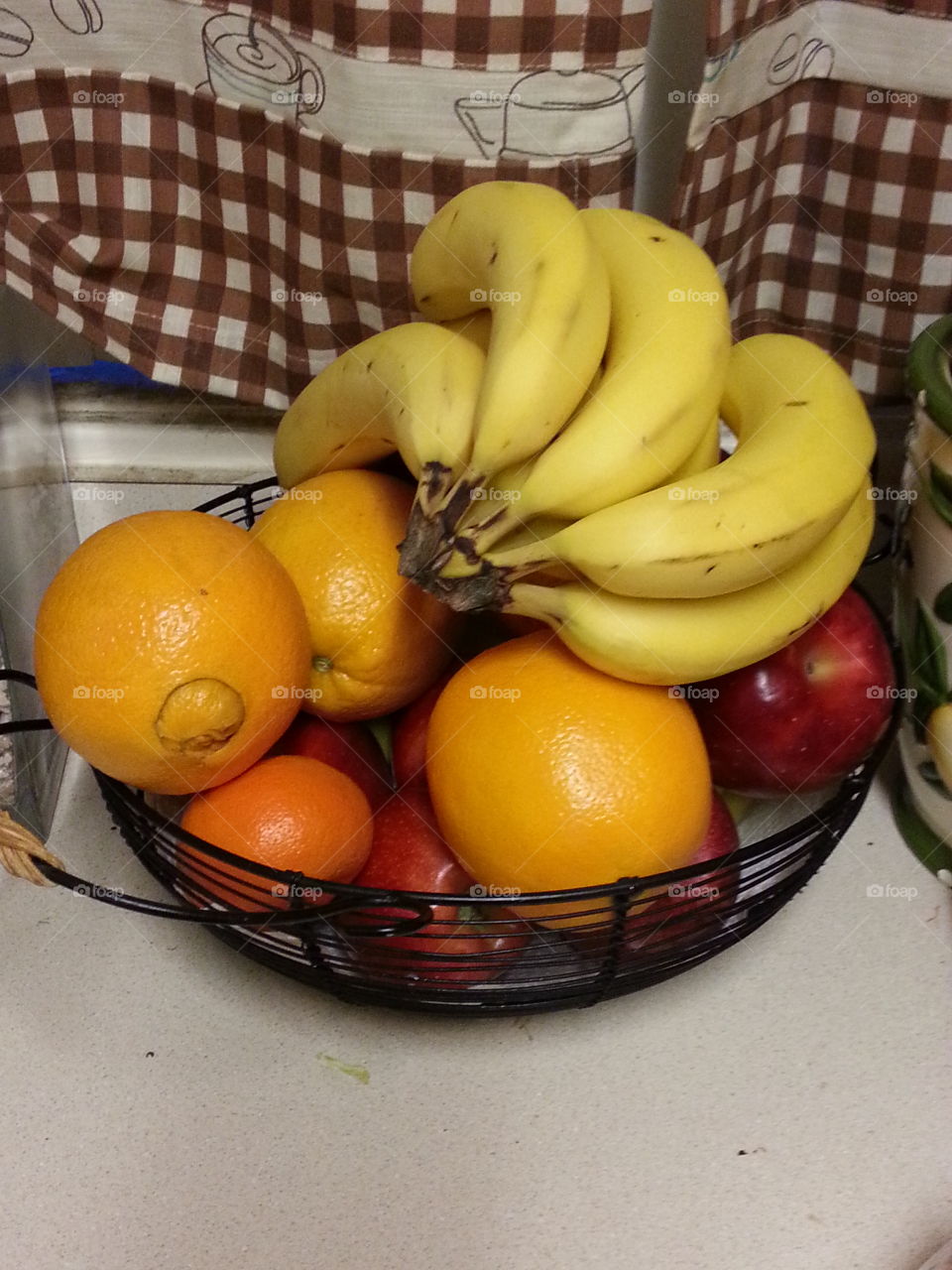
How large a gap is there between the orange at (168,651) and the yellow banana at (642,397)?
0.11 m

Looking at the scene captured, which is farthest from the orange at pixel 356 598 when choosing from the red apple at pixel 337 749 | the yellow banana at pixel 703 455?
the yellow banana at pixel 703 455

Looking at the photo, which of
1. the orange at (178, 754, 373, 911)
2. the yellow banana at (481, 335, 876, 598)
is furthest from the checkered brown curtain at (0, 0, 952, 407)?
the orange at (178, 754, 373, 911)

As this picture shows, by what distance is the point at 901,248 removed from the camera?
64 cm

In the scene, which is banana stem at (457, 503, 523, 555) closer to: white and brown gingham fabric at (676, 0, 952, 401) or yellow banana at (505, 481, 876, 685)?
yellow banana at (505, 481, 876, 685)

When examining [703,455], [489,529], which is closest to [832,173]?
[703,455]

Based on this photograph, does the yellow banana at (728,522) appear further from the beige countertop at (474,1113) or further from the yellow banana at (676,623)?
the beige countertop at (474,1113)

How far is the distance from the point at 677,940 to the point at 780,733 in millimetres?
117

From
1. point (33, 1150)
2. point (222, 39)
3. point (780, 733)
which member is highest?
point (222, 39)

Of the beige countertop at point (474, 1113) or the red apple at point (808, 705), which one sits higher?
the red apple at point (808, 705)

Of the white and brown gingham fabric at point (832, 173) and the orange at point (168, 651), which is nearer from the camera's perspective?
the orange at point (168, 651)

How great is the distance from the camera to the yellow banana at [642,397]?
17.4 inches

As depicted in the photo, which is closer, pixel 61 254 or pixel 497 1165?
pixel 497 1165

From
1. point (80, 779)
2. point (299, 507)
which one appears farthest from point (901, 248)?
point (80, 779)

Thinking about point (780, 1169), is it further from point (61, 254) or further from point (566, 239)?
point (61, 254)
